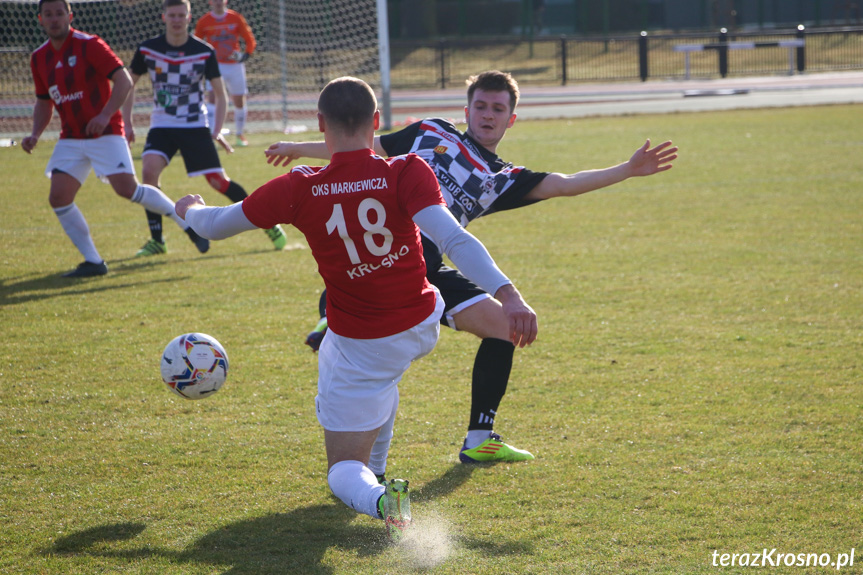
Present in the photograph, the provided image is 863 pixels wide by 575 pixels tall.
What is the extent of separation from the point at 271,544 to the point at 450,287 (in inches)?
53.5

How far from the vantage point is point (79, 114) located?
7316 mm

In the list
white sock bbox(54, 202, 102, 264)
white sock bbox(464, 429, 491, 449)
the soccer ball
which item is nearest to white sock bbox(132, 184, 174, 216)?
white sock bbox(54, 202, 102, 264)

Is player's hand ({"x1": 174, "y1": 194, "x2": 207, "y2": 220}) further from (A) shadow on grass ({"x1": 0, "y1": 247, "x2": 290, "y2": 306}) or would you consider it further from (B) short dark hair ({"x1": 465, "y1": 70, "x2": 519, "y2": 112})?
(A) shadow on grass ({"x1": 0, "y1": 247, "x2": 290, "y2": 306})

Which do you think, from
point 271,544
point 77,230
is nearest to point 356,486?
point 271,544

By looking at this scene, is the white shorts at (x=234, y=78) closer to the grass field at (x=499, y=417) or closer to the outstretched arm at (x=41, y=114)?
the grass field at (x=499, y=417)

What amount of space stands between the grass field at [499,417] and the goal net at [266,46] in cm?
1215

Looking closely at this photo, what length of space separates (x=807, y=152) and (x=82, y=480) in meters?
12.5

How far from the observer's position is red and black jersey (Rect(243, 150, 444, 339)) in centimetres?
295

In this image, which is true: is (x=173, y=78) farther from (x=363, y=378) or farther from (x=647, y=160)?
(x=363, y=378)

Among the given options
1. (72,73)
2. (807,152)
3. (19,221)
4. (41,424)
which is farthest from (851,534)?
(807,152)

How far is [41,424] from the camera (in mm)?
4312

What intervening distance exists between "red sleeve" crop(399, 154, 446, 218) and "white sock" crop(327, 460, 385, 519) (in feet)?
2.92

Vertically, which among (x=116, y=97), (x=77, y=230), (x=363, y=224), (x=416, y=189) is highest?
Answer: (x=116, y=97)

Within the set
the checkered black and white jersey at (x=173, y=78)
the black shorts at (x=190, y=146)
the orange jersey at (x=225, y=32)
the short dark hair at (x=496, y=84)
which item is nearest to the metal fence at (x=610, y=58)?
the orange jersey at (x=225, y=32)
